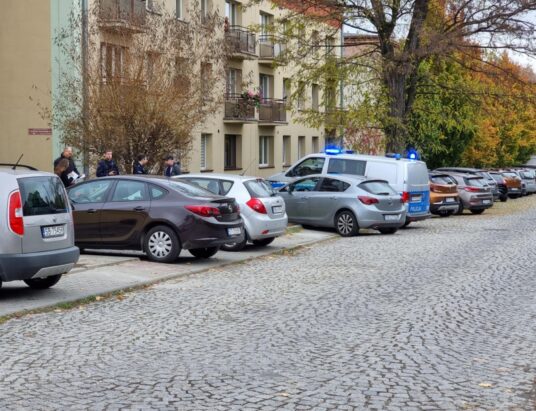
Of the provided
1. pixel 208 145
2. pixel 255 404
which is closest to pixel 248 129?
pixel 208 145

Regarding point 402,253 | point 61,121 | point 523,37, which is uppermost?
point 523,37

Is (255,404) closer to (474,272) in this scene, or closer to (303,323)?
(303,323)

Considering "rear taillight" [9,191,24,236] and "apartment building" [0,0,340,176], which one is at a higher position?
"apartment building" [0,0,340,176]

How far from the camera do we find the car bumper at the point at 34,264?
35.1ft

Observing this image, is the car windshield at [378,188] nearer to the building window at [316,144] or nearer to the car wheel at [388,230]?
the car wheel at [388,230]

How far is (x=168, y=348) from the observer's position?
27.8ft

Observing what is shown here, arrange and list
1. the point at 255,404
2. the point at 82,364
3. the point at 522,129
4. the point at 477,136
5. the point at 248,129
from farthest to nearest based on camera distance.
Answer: the point at 522,129, the point at 477,136, the point at 248,129, the point at 82,364, the point at 255,404

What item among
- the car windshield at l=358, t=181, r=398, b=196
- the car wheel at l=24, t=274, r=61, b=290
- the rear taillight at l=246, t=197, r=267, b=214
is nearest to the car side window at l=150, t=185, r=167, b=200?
the rear taillight at l=246, t=197, r=267, b=214

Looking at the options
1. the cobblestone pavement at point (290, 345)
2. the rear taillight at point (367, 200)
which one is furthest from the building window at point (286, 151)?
the cobblestone pavement at point (290, 345)

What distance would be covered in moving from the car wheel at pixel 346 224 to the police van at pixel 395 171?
2319mm

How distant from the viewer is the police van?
2473 centimetres

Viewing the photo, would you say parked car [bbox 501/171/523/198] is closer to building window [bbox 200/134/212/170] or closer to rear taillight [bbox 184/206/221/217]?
building window [bbox 200/134/212/170]

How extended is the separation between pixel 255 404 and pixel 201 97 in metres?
17.9

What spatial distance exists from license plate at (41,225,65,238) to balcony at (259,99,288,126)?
33372 millimetres
